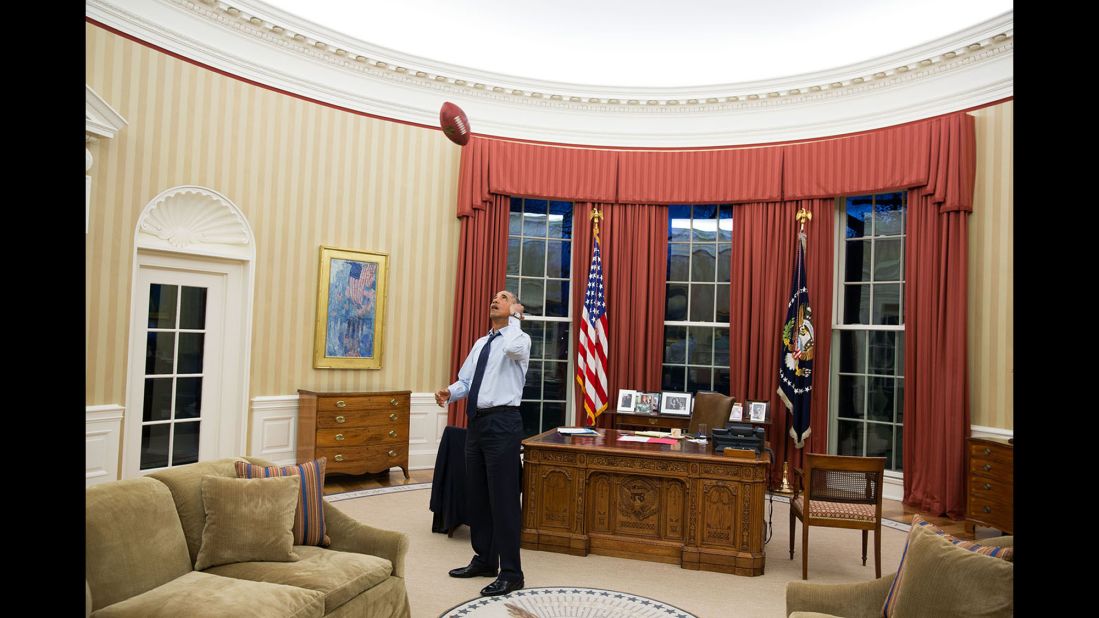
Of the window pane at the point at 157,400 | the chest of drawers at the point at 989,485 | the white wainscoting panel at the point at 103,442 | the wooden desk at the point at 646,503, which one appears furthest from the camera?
the window pane at the point at 157,400

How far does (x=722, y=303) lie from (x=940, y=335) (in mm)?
2180

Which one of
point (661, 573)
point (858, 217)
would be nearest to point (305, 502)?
point (661, 573)

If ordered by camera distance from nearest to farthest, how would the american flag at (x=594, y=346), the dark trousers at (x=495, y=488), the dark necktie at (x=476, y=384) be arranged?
1. the dark trousers at (x=495, y=488)
2. the dark necktie at (x=476, y=384)
3. the american flag at (x=594, y=346)

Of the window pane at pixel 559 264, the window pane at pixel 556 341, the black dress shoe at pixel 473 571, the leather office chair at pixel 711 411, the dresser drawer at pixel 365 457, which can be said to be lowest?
the black dress shoe at pixel 473 571

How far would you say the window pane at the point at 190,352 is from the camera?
251 inches

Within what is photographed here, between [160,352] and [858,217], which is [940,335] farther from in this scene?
[160,352]

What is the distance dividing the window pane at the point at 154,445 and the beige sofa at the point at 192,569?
10.8 feet

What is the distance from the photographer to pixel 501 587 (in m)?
4.05

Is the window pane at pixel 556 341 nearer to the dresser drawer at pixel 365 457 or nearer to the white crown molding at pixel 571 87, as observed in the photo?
the dresser drawer at pixel 365 457

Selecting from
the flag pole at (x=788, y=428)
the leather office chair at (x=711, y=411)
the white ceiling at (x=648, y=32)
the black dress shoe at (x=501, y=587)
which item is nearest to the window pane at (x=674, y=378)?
the leather office chair at (x=711, y=411)
